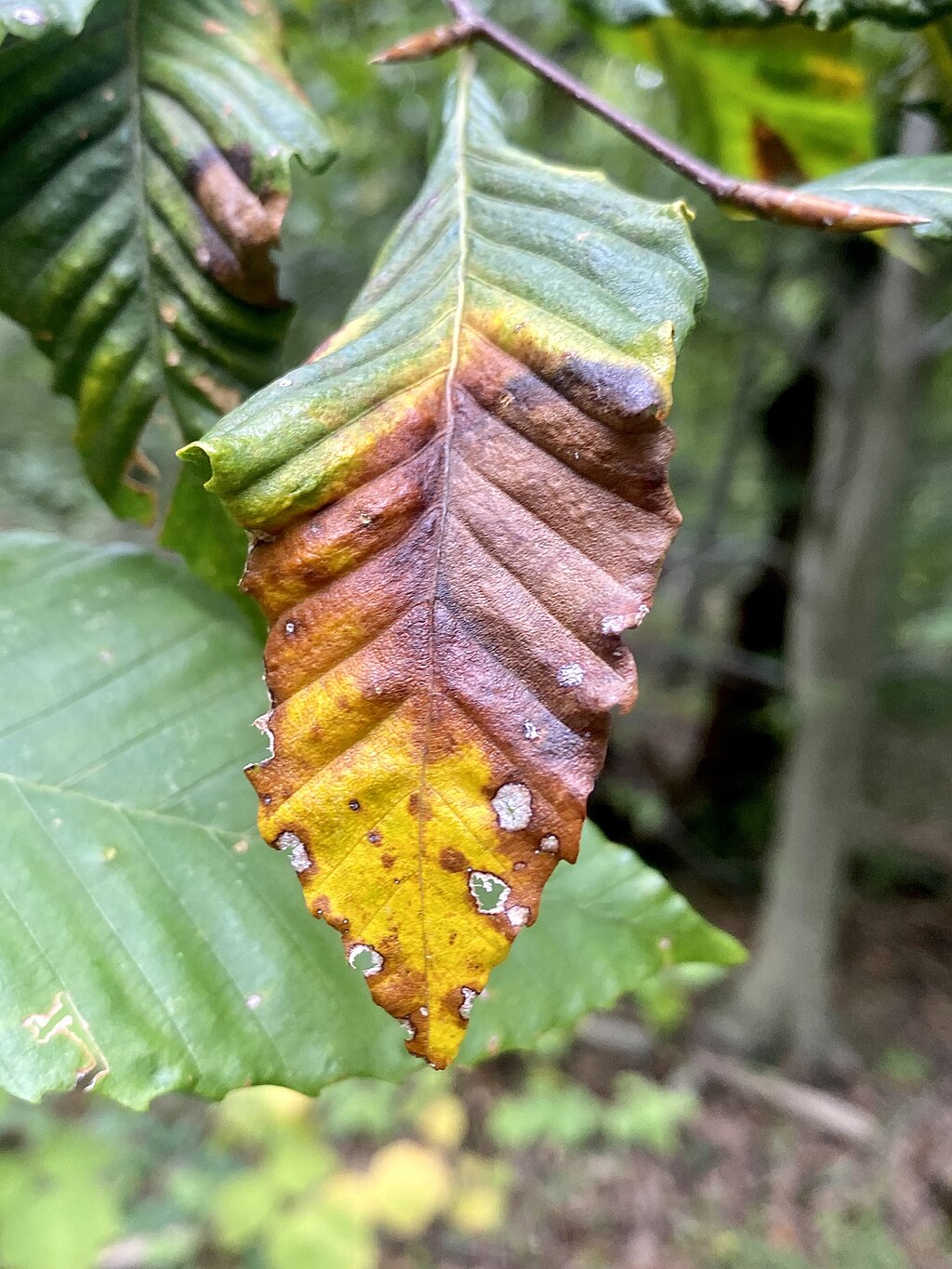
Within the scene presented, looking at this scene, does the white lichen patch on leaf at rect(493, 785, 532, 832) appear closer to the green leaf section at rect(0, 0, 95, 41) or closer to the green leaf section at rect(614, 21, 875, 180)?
the green leaf section at rect(0, 0, 95, 41)

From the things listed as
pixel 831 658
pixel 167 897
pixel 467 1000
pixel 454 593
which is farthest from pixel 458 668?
pixel 831 658

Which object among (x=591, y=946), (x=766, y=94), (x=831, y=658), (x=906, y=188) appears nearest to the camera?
(x=906, y=188)

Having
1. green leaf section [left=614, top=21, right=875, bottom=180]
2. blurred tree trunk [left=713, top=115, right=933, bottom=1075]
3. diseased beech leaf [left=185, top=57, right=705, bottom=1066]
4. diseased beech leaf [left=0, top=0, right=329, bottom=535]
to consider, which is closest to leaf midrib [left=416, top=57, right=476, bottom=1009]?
diseased beech leaf [left=185, top=57, right=705, bottom=1066]

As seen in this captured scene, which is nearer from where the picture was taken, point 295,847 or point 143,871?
point 295,847

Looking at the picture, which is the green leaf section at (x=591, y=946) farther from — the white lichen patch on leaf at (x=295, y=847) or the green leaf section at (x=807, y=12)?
the green leaf section at (x=807, y=12)

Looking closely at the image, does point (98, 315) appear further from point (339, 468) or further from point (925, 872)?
point (925, 872)

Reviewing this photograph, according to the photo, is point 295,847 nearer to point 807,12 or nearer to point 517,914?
point 517,914
